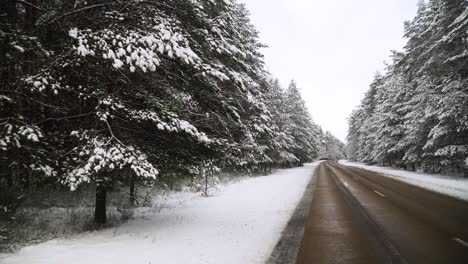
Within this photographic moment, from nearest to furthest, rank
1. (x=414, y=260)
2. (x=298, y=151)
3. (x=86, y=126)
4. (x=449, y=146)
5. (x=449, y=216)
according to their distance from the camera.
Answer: (x=414, y=260)
(x=86, y=126)
(x=449, y=216)
(x=449, y=146)
(x=298, y=151)

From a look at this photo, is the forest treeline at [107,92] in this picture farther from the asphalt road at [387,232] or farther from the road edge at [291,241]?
the asphalt road at [387,232]

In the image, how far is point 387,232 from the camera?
822 centimetres

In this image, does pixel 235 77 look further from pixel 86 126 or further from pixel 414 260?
pixel 414 260

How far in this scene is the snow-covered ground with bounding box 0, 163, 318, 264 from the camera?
5996mm

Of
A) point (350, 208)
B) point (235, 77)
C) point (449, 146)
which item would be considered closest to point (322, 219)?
point (350, 208)

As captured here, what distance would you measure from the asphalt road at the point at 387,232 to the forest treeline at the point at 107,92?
12.6 ft

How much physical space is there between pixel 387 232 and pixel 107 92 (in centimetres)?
838

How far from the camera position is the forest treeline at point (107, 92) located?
6.59 m

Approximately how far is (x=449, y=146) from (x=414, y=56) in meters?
8.65

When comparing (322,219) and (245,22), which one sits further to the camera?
(245,22)

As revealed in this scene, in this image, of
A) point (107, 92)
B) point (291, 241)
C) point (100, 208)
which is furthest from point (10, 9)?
point (291, 241)

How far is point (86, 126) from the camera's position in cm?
756

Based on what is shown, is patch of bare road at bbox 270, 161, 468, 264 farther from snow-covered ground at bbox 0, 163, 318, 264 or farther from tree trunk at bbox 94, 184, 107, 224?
tree trunk at bbox 94, 184, 107, 224

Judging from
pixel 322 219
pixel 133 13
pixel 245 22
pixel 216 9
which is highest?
pixel 245 22
